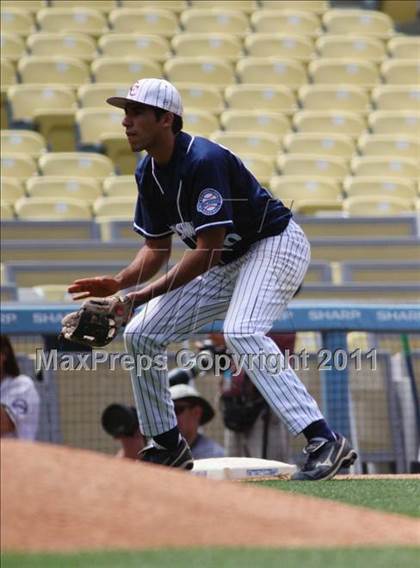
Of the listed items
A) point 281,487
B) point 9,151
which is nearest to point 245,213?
point 281,487

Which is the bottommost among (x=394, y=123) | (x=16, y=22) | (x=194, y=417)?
(x=194, y=417)

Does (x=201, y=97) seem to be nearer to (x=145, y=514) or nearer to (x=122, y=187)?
(x=122, y=187)

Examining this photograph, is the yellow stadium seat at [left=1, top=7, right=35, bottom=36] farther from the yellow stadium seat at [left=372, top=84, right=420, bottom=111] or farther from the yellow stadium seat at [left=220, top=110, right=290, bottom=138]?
the yellow stadium seat at [left=372, top=84, right=420, bottom=111]

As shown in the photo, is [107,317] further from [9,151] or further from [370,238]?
[9,151]

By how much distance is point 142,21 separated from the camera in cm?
1603

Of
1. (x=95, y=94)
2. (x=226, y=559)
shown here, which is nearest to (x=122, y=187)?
(x=95, y=94)

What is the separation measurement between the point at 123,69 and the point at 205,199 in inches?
373

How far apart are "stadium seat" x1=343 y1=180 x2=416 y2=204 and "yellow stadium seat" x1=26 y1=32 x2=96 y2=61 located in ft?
13.0

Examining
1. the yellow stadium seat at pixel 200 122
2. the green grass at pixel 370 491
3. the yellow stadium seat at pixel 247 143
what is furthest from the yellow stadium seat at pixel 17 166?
the green grass at pixel 370 491

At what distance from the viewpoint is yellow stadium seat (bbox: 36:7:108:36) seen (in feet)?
52.0

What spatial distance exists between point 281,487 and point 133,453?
2.67 m

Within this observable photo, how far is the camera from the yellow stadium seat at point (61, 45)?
1534cm

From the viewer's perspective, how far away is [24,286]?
969 cm

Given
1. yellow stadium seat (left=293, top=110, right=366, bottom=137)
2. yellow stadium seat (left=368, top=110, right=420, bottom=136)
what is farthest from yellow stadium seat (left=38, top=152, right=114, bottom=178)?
yellow stadium seat (left=368, top=110, right=420, bottom=136)
